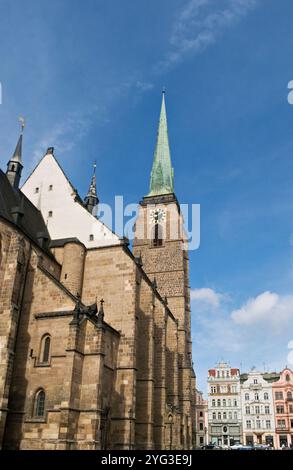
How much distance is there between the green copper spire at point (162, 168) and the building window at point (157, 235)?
5267 millimetres

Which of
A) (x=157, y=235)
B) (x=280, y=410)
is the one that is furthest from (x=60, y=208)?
(x=280, y=410)

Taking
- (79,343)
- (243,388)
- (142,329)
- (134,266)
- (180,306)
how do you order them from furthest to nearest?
1. (243,388)
2. (180,306)
3. (142,329)
4. (134,266)
5. (79,343)

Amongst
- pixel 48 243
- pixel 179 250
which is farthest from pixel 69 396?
pixel 179 250

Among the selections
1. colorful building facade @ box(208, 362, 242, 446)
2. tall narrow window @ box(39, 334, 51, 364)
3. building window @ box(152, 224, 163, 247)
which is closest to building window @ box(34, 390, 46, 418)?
tall narrow window @ box(39, 334, 51, 364)

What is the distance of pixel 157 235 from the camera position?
4612cm

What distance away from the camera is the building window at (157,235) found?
150 feet

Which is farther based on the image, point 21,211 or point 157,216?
point 157,216

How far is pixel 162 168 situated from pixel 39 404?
39296 mm

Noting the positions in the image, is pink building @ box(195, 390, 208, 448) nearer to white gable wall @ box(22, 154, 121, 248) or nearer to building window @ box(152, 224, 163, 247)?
building window @ box(152, 224, 163, 247)

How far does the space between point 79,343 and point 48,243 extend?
31.4 feet

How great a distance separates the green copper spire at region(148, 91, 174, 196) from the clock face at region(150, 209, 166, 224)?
278 centimetres

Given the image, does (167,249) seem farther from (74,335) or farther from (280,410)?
(280,410)
